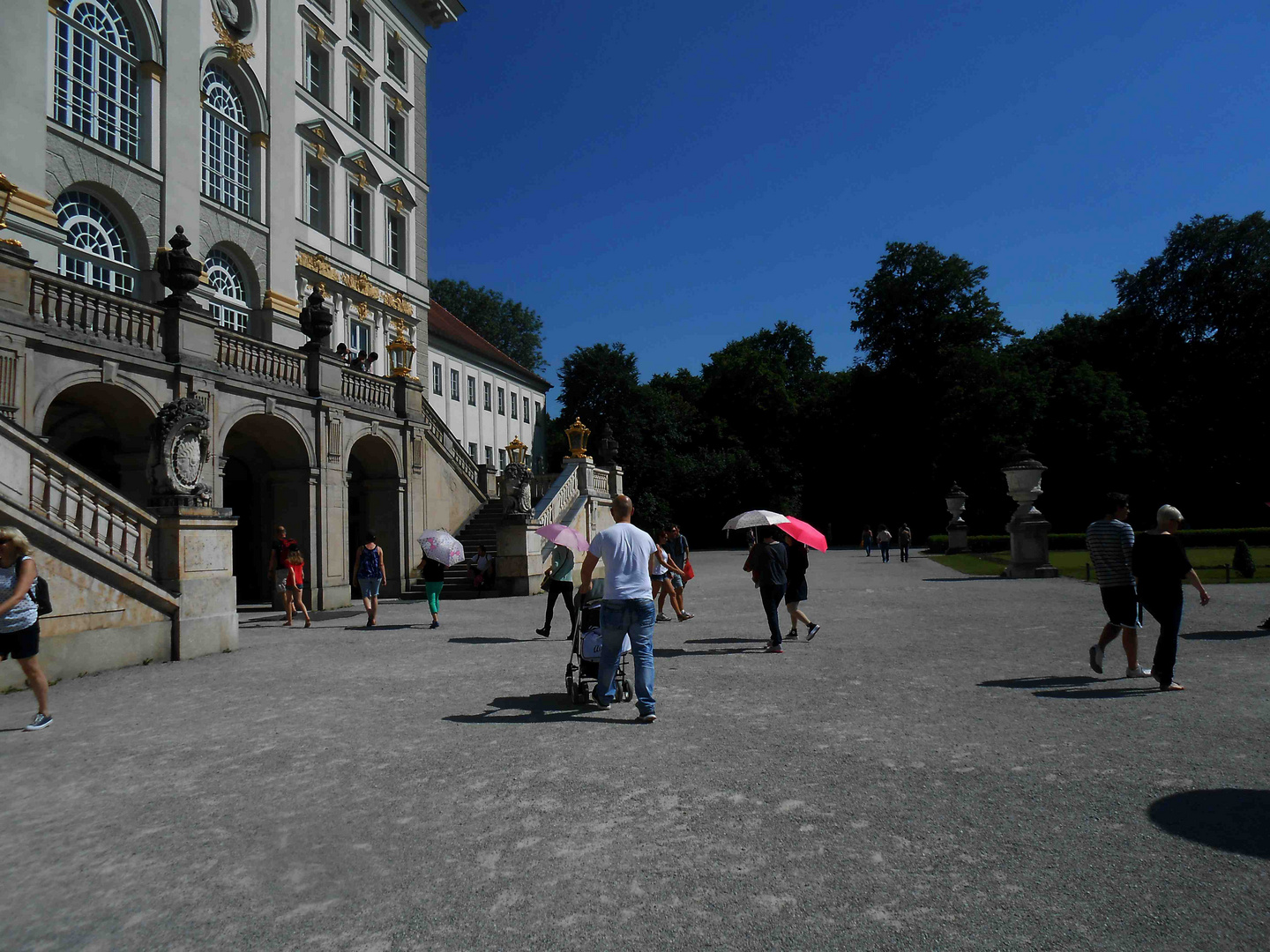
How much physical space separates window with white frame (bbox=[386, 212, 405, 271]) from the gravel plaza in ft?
82.4

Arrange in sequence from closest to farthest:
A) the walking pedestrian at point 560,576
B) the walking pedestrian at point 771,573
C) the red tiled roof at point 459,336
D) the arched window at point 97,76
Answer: the walking pedestrian at point 771,573 → the walking pedestrian at point 560,576 → the arched window at point 97,76 → the red tiled roof at point 459,336

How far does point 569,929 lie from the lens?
3.61 metres

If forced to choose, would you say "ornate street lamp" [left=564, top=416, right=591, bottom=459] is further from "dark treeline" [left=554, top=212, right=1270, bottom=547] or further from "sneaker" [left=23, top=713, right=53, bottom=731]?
"dark treeline" [left=554, top=212, right=1270, bottom=547]

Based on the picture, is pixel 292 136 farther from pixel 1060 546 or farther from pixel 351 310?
pixel 1060 546

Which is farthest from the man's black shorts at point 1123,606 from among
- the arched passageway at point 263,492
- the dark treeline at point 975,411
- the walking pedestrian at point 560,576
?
the dark treeline at point 975,411

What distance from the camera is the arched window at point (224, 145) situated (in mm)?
23062

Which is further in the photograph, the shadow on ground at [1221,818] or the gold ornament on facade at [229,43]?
the gold ornament on facade at [229,43]

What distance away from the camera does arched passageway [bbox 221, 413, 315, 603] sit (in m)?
20.5

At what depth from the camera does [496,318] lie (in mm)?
74000

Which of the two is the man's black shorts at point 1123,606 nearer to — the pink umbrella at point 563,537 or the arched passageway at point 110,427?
the pink umbrella at point 563,537

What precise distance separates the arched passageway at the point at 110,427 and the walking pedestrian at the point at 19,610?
27.6 ft

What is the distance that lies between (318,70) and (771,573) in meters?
25.3

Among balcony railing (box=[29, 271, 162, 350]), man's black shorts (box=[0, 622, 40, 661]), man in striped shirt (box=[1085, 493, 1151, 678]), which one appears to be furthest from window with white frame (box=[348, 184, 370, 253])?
man in striped shirt (box=[1085, 493, 1151, 678])

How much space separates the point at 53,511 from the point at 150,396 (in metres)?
6.28
